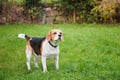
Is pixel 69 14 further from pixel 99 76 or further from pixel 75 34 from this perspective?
pixel 99 76

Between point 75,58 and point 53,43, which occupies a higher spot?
point 53,43

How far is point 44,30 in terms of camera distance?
15.5 metres

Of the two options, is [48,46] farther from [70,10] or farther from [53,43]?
[70,10]

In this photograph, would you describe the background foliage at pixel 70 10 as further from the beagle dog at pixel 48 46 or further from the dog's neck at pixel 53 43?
the dog's neck at pixel 53 43

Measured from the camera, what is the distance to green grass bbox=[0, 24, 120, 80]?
728 cm

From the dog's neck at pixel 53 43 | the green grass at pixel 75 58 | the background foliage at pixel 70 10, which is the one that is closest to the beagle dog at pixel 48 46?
the dog's neck at pixel 53 43

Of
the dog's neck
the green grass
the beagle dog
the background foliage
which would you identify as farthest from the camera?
the background foliage

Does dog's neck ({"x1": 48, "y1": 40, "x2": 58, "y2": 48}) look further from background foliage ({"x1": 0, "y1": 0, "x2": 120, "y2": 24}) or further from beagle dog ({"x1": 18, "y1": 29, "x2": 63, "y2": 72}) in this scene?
background foliage ({"x1": 0, "y1": 0, "x2": 120, "y2": 24})

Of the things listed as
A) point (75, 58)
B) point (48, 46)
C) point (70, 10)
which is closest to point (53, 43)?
point (48, 46)

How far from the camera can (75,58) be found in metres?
9.48

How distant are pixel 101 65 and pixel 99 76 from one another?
3.79 ft

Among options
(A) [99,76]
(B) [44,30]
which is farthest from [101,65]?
(B) [44,30]

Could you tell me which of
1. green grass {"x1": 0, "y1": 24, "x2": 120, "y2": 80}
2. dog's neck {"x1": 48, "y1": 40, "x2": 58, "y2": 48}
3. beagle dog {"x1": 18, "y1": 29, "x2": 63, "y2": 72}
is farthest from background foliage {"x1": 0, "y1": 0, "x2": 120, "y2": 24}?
dog's neck {"x1": 48, "y1": 40, "x2": 58, "y2": 48}

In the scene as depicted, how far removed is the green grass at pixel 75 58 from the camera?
7277 mm
